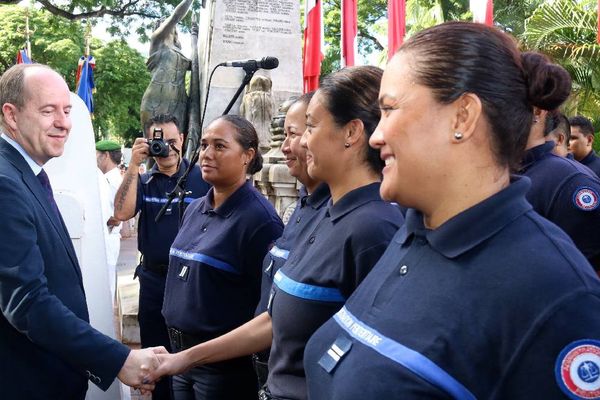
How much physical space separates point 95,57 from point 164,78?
12.6 meters

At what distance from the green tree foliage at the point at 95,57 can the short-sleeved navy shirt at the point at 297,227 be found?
71.3 feet

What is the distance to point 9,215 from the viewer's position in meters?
2.19

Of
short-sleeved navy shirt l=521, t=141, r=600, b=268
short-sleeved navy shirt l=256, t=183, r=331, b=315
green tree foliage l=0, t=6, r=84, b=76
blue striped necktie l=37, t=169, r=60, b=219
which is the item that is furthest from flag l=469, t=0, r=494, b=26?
green tree foliage l=0, t=6, r=84, b=76

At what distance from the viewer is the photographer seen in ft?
14.0

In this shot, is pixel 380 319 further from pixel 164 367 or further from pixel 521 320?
pixel 164 367

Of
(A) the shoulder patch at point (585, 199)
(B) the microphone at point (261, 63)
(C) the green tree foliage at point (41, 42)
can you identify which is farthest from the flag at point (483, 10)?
(C) the green tree foliage at point (41, 42)

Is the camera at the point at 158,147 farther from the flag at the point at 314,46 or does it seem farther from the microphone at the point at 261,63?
the flag at the point at 314,46

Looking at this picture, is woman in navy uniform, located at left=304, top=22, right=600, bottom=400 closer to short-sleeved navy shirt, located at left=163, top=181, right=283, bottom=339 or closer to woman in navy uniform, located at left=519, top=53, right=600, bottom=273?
short-sleeved navy shirt, located at left=163, top=181, right=283, bottom=339

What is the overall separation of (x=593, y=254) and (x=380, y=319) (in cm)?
215

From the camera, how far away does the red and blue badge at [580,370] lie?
1.04 metres

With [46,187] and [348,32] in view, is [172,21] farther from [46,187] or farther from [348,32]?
[46,187]

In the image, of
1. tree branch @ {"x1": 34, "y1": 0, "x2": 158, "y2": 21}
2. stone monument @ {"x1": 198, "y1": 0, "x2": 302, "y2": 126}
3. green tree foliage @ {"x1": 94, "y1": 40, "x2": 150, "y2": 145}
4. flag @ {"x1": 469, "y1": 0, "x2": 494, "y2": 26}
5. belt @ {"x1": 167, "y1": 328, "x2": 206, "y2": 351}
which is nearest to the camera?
belt @ {"x1": 167, "y1": 328, "x2": 206, "y2": 351}

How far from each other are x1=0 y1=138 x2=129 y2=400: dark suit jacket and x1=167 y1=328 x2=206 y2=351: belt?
2.13 feet

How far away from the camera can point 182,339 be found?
3104 millimetres
